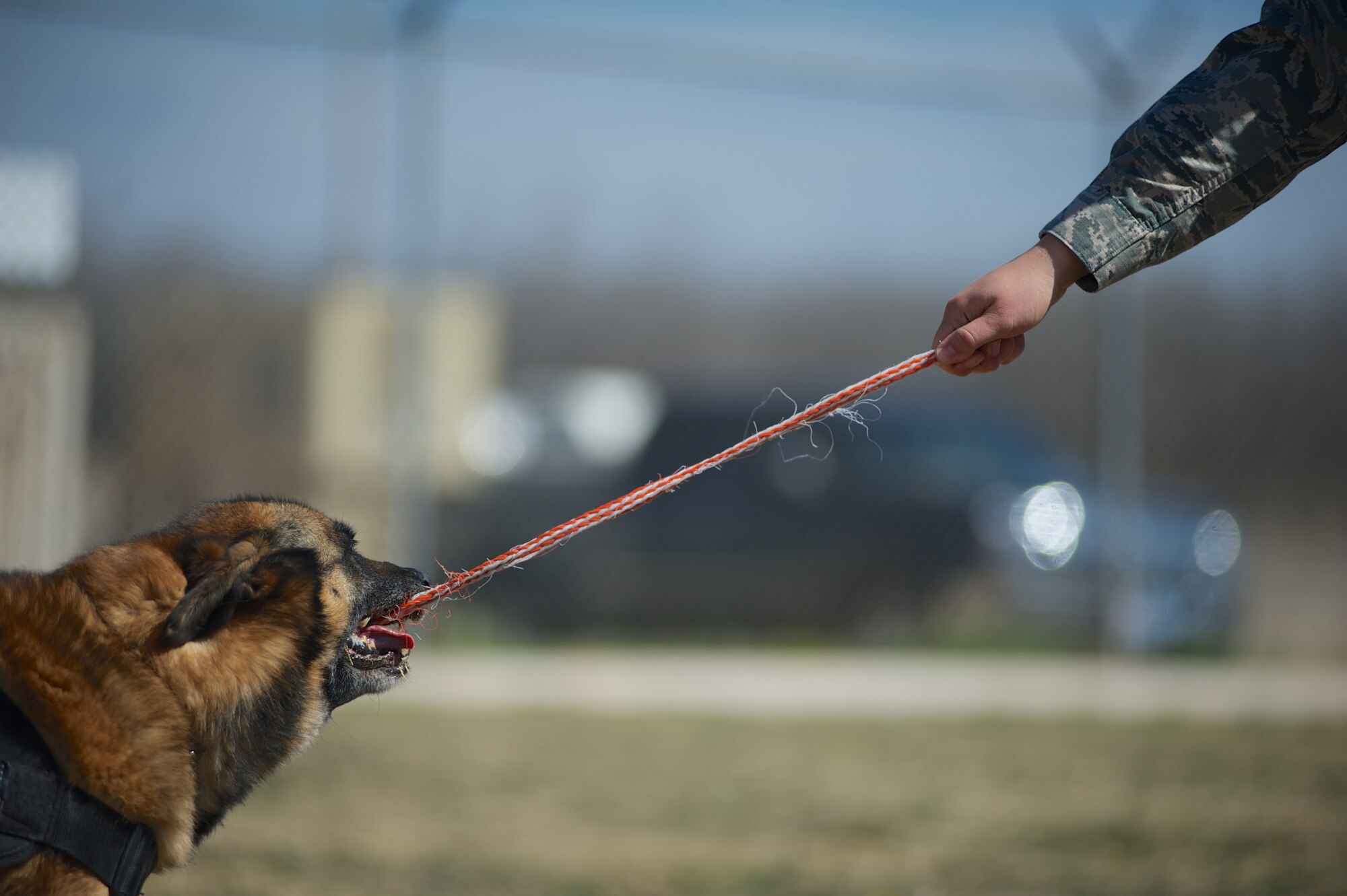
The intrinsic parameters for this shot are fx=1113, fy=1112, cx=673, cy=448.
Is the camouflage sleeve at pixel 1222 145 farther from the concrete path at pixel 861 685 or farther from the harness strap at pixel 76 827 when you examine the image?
the concrete path at pixel 861 685

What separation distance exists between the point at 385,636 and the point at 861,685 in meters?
4.75

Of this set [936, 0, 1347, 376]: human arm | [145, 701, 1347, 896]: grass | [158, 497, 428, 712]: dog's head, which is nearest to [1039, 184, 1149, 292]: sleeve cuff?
[936, 0, 1347, 376]: human arm

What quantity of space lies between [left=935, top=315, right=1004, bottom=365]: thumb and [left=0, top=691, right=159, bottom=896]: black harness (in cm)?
165

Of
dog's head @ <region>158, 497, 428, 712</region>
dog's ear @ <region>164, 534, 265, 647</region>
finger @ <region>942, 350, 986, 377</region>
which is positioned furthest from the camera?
finger @ <region>942, 350, 986, 377</region>

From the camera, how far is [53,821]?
5.86 ft

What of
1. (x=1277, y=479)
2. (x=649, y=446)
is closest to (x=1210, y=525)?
(x=1277, y=479)

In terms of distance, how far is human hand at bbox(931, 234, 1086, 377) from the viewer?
2020mm

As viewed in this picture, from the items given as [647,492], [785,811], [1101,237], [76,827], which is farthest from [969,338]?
[785,811]

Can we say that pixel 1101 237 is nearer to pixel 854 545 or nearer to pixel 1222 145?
pixel 1222 145

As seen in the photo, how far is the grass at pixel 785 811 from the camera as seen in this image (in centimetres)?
350

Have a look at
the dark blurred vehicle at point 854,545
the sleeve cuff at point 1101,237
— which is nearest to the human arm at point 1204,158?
the sleeve cuff at point 1101,237

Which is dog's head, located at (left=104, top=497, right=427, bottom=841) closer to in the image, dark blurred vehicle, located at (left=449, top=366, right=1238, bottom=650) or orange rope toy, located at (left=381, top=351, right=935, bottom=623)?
orange rope toy, located at (left=381, top=351, right=935, bottom=623)

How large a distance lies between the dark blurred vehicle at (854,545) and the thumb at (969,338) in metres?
5.20

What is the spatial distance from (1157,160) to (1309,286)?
696 centimetres
